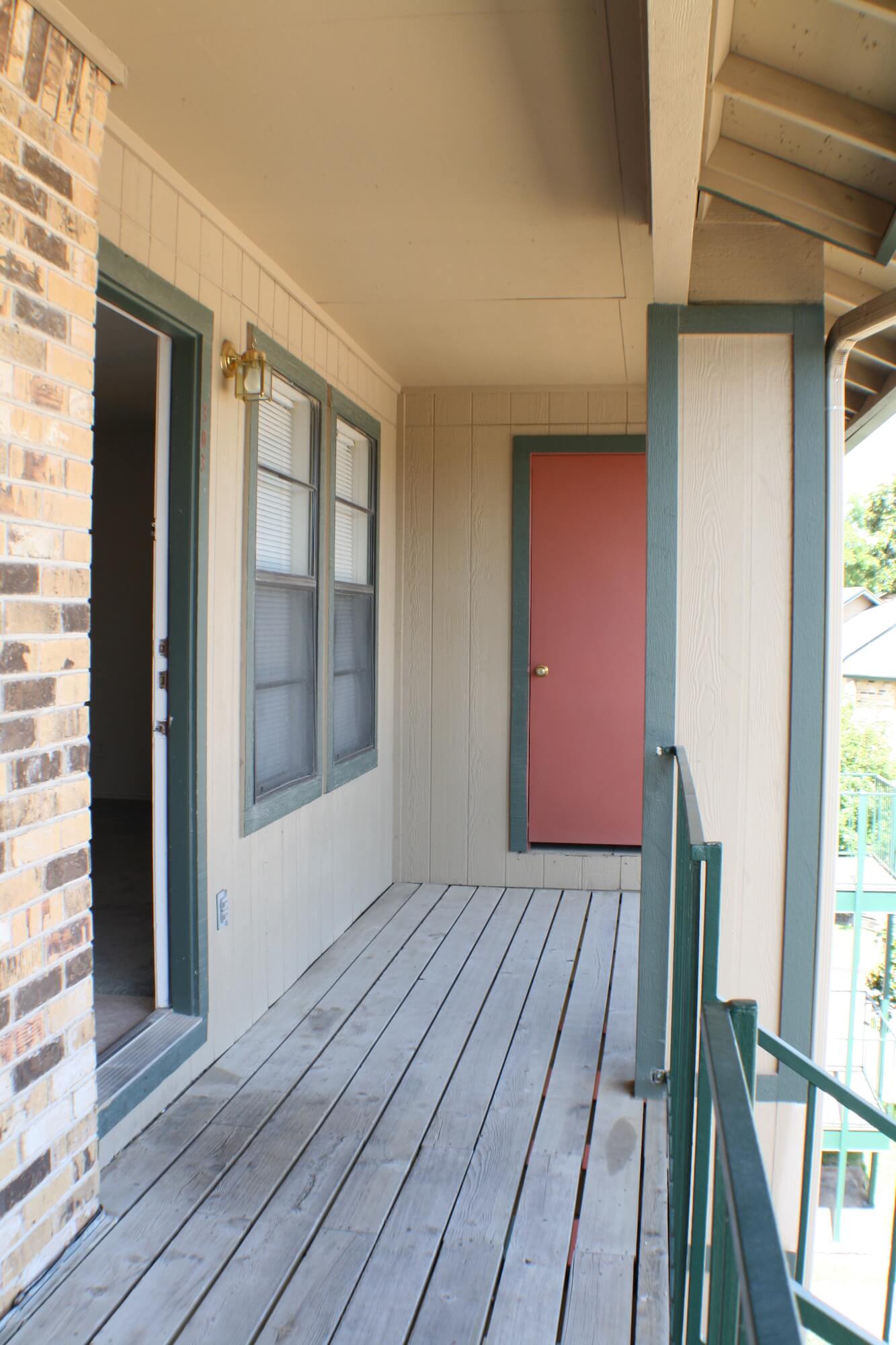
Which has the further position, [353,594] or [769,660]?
[353,594]

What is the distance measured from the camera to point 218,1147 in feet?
8.27

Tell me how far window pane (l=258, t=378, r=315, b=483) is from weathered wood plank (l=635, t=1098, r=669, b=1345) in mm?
2361

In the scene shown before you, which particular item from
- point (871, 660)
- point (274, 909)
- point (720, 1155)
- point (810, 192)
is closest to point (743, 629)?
point (810, 192)

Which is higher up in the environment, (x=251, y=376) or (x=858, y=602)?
(x=858, y=602)

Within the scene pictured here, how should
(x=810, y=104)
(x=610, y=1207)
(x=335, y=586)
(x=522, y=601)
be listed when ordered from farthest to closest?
(x=522, y=601) < (x=335, y=586) < (x=610, y=1207) < (x=810, y=104)

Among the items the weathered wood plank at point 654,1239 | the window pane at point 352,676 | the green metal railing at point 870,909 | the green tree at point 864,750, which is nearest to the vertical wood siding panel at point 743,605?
the weathered wood plank at point 654,1239

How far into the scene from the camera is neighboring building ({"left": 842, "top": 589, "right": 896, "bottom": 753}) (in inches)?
540

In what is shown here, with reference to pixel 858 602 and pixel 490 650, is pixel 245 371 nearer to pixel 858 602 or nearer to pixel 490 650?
pixel 490 650

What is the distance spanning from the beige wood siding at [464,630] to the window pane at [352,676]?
453 mm

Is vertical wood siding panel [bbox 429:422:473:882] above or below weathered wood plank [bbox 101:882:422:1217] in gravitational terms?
above

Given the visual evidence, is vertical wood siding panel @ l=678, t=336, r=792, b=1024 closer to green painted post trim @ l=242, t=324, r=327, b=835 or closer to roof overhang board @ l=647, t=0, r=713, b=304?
roof overhang board @ l=647, t=0, r=713, b=304

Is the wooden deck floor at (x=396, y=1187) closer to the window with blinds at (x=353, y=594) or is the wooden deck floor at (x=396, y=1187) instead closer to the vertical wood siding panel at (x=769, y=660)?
the vertical wood siding panel at (x=769, y=660)

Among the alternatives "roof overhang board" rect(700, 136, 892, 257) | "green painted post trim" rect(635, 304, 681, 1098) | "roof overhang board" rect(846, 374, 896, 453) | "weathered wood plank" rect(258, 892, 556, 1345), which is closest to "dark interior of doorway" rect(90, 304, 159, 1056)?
"weathered wood plank" rect(258, 892, 556, 1345)

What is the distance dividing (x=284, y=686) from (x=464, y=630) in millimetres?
1722
